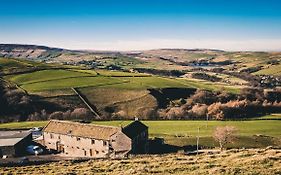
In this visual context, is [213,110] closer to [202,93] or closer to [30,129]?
[202,93]

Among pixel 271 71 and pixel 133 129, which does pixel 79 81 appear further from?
pixel 271 71

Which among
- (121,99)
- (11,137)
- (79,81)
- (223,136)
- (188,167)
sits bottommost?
(11,137)

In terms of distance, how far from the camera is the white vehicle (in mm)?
64812

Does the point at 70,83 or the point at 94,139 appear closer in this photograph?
the point at 94,139

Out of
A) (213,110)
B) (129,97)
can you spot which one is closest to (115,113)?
(129,97)

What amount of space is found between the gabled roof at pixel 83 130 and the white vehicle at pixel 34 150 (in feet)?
14.6

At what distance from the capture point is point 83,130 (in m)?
66.5

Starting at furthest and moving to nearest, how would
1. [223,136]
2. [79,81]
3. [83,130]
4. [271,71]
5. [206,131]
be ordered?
[271,71] → [79,81] → [206,131] → [83,130] → [223,136]

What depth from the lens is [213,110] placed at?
93.0 metres

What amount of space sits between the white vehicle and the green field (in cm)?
1538

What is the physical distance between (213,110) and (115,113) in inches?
1017

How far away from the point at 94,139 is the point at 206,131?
24147 mm

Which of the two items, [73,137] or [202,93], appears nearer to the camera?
[73,137]

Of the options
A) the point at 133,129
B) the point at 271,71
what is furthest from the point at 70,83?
the point at 271,71
